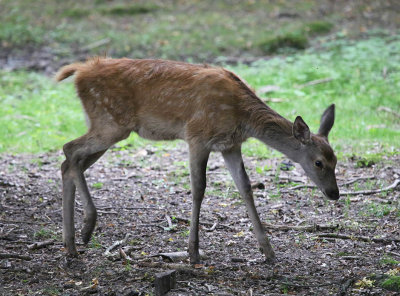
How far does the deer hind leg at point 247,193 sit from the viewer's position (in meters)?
5.68

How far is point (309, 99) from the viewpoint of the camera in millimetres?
11797

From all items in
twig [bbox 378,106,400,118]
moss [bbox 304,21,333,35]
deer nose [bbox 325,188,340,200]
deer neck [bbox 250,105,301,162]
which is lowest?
twig [bbox 378,106,400,118]

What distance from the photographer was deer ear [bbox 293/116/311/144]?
569cm

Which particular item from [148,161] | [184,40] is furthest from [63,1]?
[148,161]

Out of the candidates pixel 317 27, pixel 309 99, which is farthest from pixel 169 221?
pixel 317 27

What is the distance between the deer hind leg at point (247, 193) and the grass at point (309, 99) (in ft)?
10.3

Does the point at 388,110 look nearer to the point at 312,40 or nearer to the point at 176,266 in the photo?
the point at 312,40

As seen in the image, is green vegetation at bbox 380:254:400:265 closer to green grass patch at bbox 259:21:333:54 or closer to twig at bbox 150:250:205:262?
twig at bbox 150:250:205:262

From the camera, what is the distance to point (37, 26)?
1694 centimetres

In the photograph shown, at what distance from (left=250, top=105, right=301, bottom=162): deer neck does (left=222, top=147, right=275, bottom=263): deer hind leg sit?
0.29m

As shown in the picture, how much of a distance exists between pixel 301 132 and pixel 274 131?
0.31 meters

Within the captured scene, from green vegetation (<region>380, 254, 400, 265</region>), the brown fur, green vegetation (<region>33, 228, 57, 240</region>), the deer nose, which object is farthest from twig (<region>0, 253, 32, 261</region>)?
green vegetation (<region>380, 254, 400, 265</region>)

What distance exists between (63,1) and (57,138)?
9827 millimetres

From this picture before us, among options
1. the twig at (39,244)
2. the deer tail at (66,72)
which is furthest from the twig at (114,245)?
the deer tail at (66,72)
